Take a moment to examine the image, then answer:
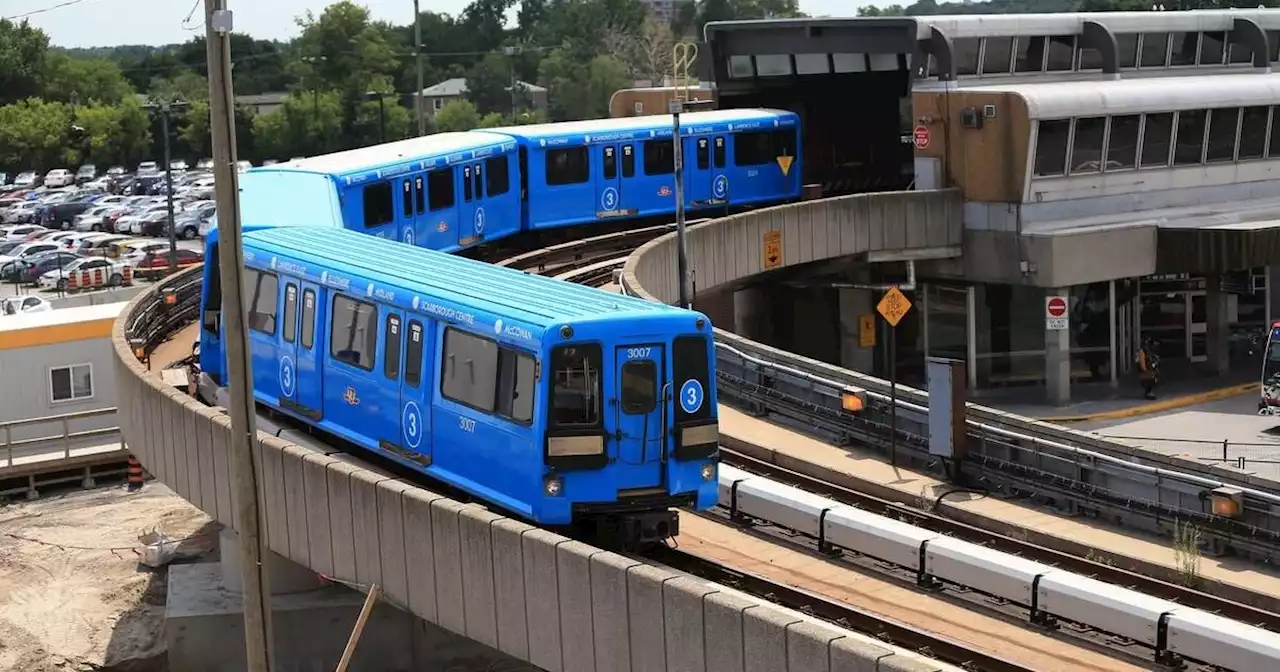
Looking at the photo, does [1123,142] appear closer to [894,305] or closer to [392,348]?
[894,305]

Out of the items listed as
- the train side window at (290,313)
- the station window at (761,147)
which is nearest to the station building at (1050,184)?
the station window at (761,147)

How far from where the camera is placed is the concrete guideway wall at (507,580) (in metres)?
11.5

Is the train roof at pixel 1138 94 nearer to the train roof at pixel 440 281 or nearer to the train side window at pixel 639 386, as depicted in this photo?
the train roof at pixel 440 281

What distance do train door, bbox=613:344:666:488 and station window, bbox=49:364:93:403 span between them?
21.0 metres

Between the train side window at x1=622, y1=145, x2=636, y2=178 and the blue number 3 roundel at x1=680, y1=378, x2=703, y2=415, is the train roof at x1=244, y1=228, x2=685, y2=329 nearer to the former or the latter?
the blue number 3 roundel at x1=680, y1=378, x2=703, y2=415

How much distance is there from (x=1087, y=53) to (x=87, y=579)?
Answer: 95.8 ft

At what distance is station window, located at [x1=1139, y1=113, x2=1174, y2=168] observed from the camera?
4131cm

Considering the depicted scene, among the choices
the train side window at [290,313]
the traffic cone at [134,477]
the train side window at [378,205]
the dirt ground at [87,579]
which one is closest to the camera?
the train side window at [290,313]

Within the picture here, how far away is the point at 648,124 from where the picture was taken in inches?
1524

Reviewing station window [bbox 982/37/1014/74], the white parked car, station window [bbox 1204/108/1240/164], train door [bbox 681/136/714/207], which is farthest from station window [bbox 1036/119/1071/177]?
the white parked car

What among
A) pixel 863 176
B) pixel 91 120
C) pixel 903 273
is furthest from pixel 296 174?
pixel 91 120

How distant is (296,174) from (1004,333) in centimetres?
2034

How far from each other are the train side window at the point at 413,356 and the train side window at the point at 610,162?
68.1 feet

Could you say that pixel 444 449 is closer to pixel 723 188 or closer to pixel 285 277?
pixel 285 277
